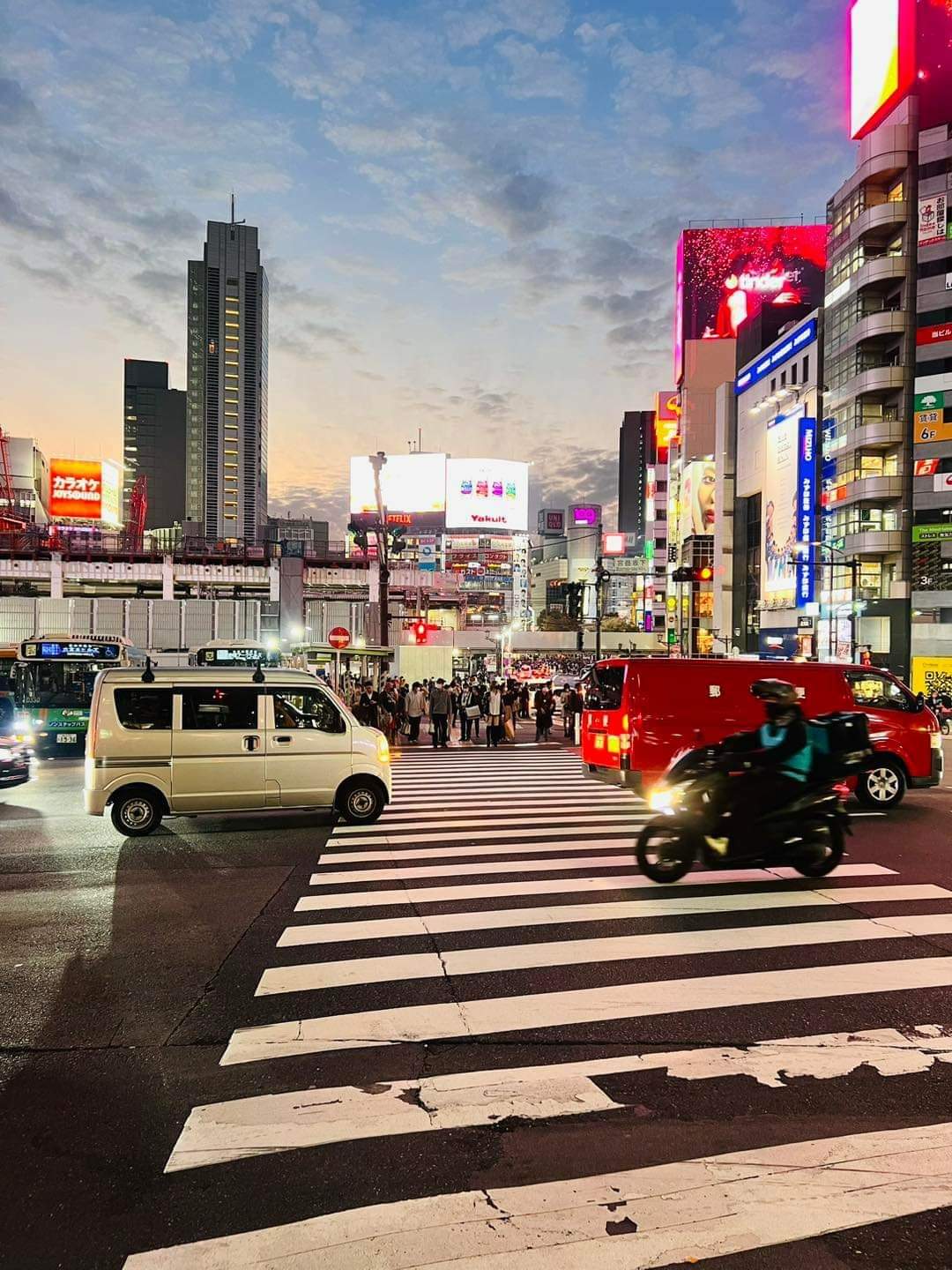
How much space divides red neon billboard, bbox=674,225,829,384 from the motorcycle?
8401 cm

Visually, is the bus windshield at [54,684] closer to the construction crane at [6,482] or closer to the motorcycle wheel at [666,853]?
the motorcycle wheel at [666,853]

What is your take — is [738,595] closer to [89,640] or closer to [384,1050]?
[89,640]

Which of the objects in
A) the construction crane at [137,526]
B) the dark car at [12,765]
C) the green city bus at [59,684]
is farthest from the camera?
the construction crane at [137,526]

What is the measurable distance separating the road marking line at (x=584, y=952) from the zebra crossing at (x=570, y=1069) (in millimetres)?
28

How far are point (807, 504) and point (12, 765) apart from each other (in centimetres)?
4969

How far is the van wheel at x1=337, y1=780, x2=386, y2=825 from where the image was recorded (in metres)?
11.3

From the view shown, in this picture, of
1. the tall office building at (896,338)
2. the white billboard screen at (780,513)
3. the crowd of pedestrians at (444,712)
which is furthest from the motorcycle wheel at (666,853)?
the white billboard screen at (780,513)

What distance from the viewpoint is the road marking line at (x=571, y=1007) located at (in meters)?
4.78

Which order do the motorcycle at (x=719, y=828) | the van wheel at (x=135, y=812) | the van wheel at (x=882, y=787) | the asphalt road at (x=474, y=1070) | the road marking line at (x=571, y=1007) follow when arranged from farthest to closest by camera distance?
the van wheel at (x=882, y=787) < the van wheel at (x=135, y=812) < the motorcycle at (x=719, y=828) < the road marking line at (x=571, y=1007) < the asphalt road at (x=474, y=1070)

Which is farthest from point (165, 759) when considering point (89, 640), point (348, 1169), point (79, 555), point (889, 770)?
point (79, 555)

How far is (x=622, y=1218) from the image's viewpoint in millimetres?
3201

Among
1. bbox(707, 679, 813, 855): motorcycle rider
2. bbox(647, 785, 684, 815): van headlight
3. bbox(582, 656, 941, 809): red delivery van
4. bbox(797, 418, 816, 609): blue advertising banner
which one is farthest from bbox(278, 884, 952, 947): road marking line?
bbox(797, 418, 816, 609): blue advertising banner

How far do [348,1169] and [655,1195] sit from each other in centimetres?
135

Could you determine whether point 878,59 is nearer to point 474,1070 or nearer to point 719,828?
point 719,828
